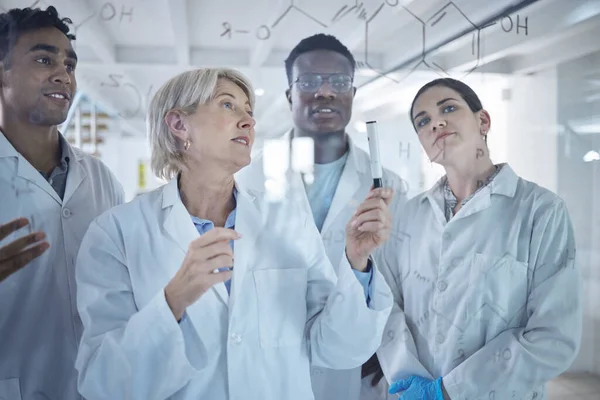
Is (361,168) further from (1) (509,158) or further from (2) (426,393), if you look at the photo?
(2) (426,393)

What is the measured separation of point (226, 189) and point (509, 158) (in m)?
0.72

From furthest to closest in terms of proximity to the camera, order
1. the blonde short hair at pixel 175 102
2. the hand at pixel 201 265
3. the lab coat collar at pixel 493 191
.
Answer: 1. the lab coat collar at pixel 493 191
2. the blonde short hair at pixel 175 102
3. the hand at pixel 201 265

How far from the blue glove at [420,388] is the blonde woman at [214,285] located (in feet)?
0.50

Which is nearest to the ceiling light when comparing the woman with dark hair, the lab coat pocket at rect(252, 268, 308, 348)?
the woman with dark hair

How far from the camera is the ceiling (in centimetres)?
109

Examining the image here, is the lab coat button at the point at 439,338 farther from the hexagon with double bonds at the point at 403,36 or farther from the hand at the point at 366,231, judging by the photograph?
the hexagon with double bonds at the point at 403,36

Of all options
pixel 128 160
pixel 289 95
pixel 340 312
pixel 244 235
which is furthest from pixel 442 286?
pixel 128 160

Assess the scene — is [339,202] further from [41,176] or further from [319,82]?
[41,176]

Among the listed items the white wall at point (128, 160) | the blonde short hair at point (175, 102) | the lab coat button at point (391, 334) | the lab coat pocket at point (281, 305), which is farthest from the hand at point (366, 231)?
the white wall at point (128, 160)

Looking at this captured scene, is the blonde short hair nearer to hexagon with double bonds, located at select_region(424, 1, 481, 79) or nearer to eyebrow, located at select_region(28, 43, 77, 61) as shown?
eyebrow, located at select_region(28, 43, 77, 61)

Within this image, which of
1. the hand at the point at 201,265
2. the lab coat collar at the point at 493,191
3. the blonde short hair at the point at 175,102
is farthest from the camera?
the lab coat collar at the point at 493,191

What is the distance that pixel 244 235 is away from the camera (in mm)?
999

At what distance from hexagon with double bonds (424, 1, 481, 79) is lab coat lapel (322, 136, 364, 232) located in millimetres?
340

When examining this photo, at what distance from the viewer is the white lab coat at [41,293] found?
0.99 metres
